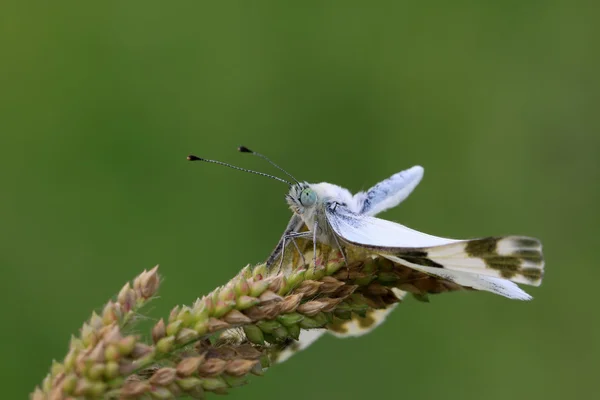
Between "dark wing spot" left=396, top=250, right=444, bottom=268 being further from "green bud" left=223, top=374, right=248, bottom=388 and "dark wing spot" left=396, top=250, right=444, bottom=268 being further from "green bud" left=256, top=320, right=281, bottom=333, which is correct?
"green bud" left=223, top=374, right=248, bottom=388

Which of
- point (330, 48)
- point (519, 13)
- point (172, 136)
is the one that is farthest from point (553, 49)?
point (172, 136)

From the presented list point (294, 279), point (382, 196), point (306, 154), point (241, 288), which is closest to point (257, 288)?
point (241, 288)

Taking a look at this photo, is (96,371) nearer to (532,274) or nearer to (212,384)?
(212,384)

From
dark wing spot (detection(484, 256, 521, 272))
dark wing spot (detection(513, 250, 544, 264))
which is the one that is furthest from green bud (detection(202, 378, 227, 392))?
dark wing spot (detection(513, 250, 544, 264))

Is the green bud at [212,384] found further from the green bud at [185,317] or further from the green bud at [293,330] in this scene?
the green bud at [293,330]

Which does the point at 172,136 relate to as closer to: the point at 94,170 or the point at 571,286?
the point at 94,170
